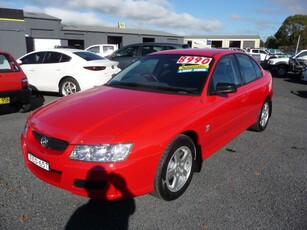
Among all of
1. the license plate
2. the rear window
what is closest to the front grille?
the license plate

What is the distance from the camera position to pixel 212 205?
3.25m

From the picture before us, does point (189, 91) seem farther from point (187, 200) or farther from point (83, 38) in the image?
point (83, 38)

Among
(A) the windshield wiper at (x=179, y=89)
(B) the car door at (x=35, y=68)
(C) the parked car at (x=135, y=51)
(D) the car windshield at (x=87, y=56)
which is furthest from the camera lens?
(C) the parked car at (x=135, y=51)

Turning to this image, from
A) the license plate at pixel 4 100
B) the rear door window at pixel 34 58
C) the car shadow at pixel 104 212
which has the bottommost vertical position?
the car shadow at pixel 104 212

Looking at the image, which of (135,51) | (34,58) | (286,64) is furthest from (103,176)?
(286,64)

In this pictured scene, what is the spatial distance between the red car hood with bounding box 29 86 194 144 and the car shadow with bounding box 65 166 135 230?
1.23 feet

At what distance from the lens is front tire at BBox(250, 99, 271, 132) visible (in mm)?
5707

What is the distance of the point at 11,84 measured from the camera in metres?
6.68

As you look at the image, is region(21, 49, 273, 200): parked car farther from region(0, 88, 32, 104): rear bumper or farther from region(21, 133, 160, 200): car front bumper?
region(0, 88, 32, 104): rear bumper

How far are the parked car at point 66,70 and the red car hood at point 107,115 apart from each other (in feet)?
16.4

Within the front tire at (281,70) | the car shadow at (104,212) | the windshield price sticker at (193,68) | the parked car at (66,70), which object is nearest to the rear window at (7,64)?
the parked car at (66,70)

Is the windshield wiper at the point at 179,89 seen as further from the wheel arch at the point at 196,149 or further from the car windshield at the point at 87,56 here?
the car windshield at the point at 87,56

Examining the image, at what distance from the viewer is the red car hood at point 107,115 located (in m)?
2.87

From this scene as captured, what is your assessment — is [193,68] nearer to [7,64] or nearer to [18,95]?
[18,95]
